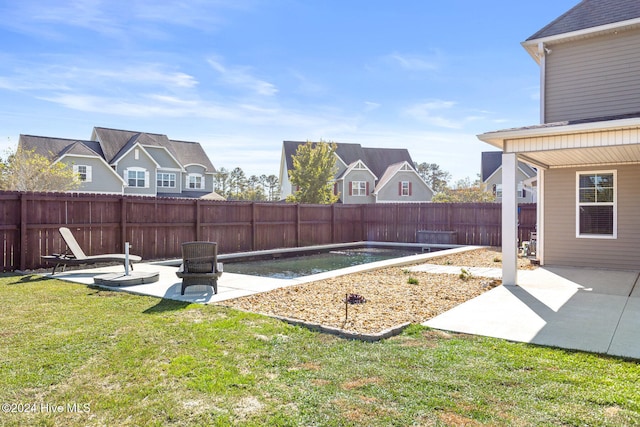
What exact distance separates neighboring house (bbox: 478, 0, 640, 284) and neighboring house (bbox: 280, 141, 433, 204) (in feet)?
78.5

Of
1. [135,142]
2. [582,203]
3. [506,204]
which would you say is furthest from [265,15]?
[135,142]

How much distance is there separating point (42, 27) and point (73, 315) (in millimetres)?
10480

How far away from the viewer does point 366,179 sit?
35844 mm

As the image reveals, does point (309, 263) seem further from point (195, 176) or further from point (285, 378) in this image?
point (195, 176)

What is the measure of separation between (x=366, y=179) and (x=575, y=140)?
93.9ft

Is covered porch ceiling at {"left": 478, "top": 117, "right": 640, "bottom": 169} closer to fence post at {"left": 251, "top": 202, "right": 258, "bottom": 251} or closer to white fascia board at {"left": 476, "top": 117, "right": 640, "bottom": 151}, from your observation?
white fascia board at {"left": 476, "top": 117, "right": 640, "bottom": 151}

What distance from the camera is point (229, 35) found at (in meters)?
14.9

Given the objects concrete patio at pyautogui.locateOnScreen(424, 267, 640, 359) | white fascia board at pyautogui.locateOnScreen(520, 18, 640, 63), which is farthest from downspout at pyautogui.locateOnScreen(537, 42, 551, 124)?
concrete patio at pyautogui.locateOnScreen(424, 267, 640, 359)

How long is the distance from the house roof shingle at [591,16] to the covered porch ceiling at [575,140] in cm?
316

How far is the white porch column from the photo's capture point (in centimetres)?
795

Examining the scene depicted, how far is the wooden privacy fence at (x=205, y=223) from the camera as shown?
9898mm

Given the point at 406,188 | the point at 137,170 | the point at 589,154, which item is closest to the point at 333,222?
the point at 589,154

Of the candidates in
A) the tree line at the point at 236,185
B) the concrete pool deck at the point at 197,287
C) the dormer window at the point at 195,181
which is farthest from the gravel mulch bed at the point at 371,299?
the tree line at the point at 236,185

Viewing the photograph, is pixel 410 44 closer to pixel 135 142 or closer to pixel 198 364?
pixel 198 364
